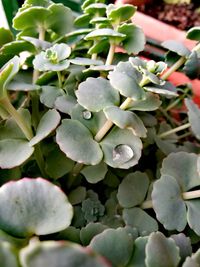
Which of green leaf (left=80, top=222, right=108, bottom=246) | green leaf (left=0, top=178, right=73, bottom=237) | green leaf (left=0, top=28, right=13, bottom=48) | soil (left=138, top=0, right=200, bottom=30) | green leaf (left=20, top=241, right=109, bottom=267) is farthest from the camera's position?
soil (left=138, top=0, right=200, bottom=30)

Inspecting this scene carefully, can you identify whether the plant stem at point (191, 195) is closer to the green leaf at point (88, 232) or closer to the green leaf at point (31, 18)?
the green leaf at point (88, 232)

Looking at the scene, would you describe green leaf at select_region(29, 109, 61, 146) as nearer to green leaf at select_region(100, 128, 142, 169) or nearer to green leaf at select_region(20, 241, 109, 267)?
green leaf at select_region(100, 128, 142, 169)

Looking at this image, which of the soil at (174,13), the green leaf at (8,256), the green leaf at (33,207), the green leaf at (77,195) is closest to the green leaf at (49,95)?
the green leaf at (77,195)

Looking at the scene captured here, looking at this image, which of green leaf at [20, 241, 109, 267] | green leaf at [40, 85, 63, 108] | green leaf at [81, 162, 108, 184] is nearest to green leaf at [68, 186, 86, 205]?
green leaf at [81, 162, 108, 184]

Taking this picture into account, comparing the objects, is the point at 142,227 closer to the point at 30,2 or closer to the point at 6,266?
the point at 6,266

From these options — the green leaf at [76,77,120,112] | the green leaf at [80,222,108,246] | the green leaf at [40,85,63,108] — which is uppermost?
the green leaf at [76,77,120,112]

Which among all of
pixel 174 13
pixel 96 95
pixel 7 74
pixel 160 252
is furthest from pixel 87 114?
pixel 174 13
